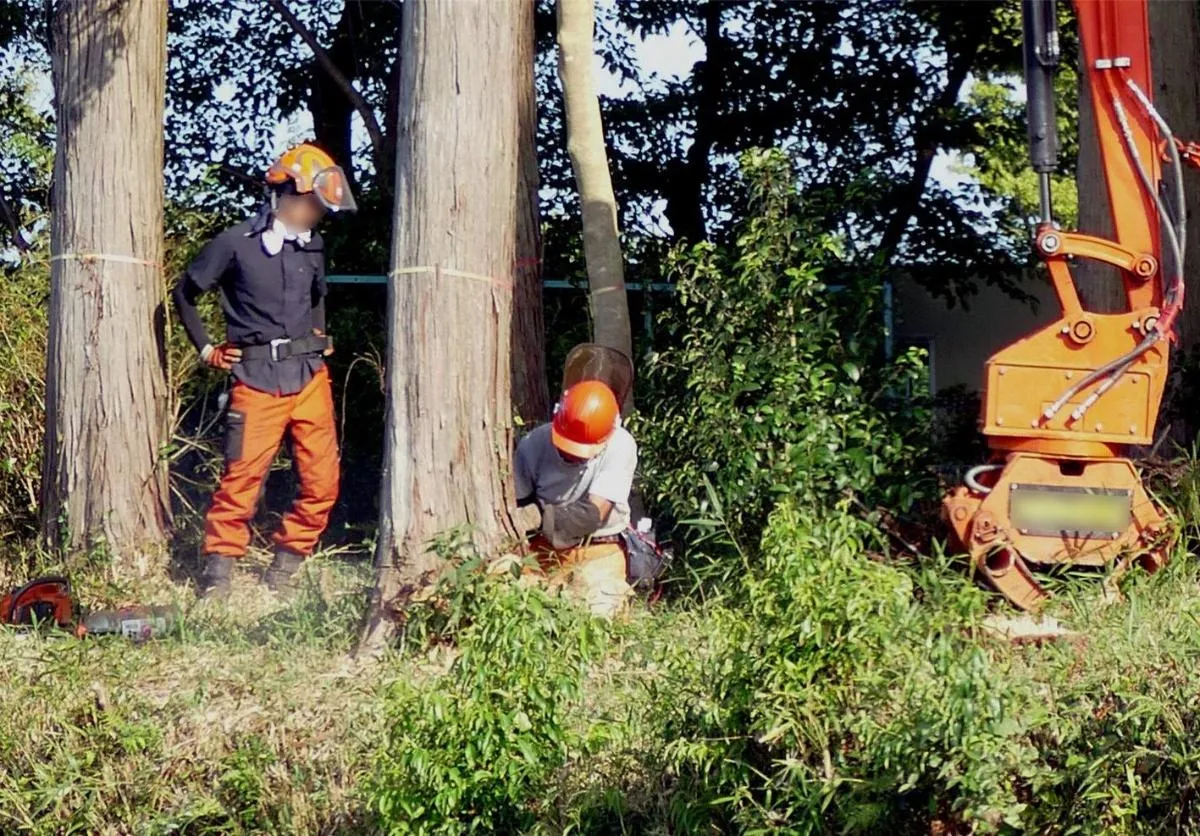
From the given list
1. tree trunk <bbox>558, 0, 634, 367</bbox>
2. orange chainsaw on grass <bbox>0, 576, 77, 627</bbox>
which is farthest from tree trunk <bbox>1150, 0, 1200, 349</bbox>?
orange chainsaw on grass <bbox>0, 576, 77, 627</bbox>

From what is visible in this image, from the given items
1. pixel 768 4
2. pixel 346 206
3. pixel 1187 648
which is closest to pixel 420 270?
pixel 346 206

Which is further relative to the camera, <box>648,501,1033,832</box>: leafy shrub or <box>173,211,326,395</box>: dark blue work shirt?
<box>173,211,326,395</box>: dark blue work shirt

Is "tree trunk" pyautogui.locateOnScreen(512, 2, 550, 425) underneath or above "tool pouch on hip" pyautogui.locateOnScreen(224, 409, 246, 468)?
above

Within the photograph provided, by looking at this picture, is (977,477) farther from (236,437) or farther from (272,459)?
(236,437)

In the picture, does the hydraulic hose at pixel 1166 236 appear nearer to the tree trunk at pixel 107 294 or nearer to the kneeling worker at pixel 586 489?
the kneeling worker at pixel 586 489

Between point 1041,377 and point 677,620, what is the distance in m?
1.81

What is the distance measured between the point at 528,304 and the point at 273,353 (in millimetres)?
1208

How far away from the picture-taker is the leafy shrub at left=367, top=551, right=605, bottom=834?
16.1 ft

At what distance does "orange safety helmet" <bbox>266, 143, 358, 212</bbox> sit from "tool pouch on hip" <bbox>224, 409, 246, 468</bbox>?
104 cm

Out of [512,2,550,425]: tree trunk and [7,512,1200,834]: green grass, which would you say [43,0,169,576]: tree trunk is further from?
[512,2,550,425]: tree trunk

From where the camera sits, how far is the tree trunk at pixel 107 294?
8070mm

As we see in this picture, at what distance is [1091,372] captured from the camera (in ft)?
22.8

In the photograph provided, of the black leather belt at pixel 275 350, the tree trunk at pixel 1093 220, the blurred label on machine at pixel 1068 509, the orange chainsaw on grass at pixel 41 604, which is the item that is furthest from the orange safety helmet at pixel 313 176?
the tree trunk at pixel 1093 220

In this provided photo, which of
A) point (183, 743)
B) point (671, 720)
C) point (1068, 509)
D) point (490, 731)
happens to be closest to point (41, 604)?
point (183, 743)
